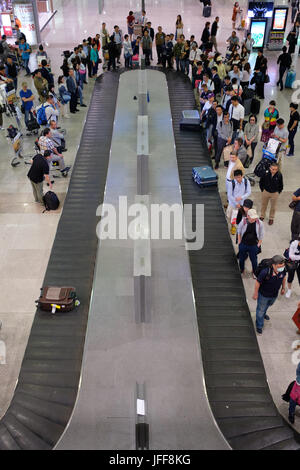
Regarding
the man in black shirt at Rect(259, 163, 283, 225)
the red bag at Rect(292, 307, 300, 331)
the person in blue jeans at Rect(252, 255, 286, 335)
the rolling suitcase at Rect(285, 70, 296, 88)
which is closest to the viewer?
the person in blue jeans at Rect(252, 255, 286, 335)

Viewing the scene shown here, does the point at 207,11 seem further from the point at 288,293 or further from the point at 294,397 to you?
the point at 294,397

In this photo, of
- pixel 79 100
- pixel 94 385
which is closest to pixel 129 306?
pixel 94 385

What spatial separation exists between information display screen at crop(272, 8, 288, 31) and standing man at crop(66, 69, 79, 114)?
30.2 ft

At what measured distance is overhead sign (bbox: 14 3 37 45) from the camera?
1906 centimetres

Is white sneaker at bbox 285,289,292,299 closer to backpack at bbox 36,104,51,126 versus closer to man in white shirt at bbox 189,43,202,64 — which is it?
backpack at bbox 36,104,51,126

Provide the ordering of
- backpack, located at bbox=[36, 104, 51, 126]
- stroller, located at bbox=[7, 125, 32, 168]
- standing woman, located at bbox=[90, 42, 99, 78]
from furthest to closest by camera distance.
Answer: standing woman, located at bbox=[90, 42, 99, 78] < backpack, located at bbox=[36, 104, 51, 126] < stroller, located at bbox=[7, 125, 32, 168]

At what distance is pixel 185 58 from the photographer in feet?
53.1

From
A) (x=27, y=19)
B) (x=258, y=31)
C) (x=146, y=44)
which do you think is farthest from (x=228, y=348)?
(x=27, y=19)

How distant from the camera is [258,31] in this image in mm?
18000

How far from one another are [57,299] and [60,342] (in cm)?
66

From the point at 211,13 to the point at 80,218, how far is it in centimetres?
2105

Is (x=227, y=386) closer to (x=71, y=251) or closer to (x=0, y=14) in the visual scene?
(x=71, y=251)

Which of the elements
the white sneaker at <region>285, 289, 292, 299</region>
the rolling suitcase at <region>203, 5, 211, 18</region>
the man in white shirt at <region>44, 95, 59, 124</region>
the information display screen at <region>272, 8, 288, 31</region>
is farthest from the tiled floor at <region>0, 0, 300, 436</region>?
the rolling suitcase at <region>203, 5, 211, 18</region>

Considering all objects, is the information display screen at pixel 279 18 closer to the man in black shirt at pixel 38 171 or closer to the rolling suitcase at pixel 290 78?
the rolling suitcase at pixel 290 78
